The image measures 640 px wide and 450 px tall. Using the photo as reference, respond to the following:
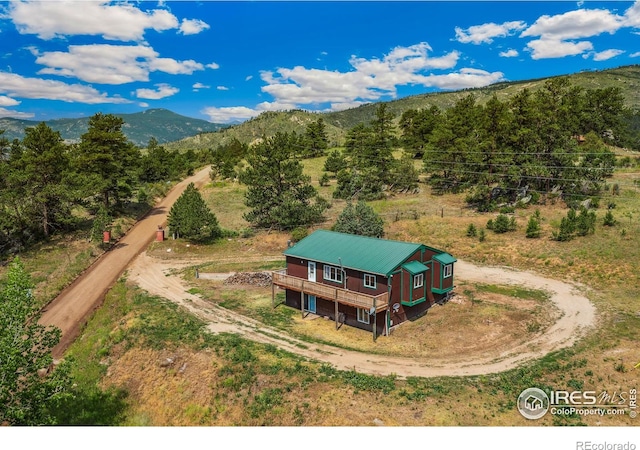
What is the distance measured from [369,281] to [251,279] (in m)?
14.9

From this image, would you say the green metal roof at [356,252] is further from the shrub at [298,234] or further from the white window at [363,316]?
the shrub at [298,234]

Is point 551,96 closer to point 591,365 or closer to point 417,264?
point 417,264

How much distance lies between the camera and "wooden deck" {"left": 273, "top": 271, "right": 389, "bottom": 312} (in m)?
27.5

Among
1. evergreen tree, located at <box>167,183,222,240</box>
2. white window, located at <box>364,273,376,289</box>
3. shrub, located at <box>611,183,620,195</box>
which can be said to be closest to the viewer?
white window, located at <box>364,273,376,289</box>

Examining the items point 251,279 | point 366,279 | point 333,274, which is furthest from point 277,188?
point 366,279

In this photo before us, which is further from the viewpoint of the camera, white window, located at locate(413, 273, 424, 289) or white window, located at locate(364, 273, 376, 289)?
white window, located at locate(413, 273, 424, 289)

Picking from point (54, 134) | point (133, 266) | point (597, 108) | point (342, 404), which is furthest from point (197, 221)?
point (597, 108)

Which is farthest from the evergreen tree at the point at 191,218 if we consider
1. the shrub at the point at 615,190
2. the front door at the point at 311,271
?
the shrub at the point at 615,190

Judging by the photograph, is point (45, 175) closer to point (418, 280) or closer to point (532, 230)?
point (418, 280)

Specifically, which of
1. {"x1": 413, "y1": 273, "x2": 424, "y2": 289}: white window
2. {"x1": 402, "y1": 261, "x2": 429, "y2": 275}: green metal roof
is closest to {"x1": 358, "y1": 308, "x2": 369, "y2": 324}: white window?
{"x1": 413, "y1": 273, "x2": 424, "y2": 289}: white window

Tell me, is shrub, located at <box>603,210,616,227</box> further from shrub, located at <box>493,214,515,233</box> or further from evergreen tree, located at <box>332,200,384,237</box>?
evergreen tree, located at <box>332,200,384,237</box>

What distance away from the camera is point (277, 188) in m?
54.7

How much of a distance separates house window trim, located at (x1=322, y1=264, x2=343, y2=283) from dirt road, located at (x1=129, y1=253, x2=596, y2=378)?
5449 mm

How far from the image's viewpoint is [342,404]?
19.6m
